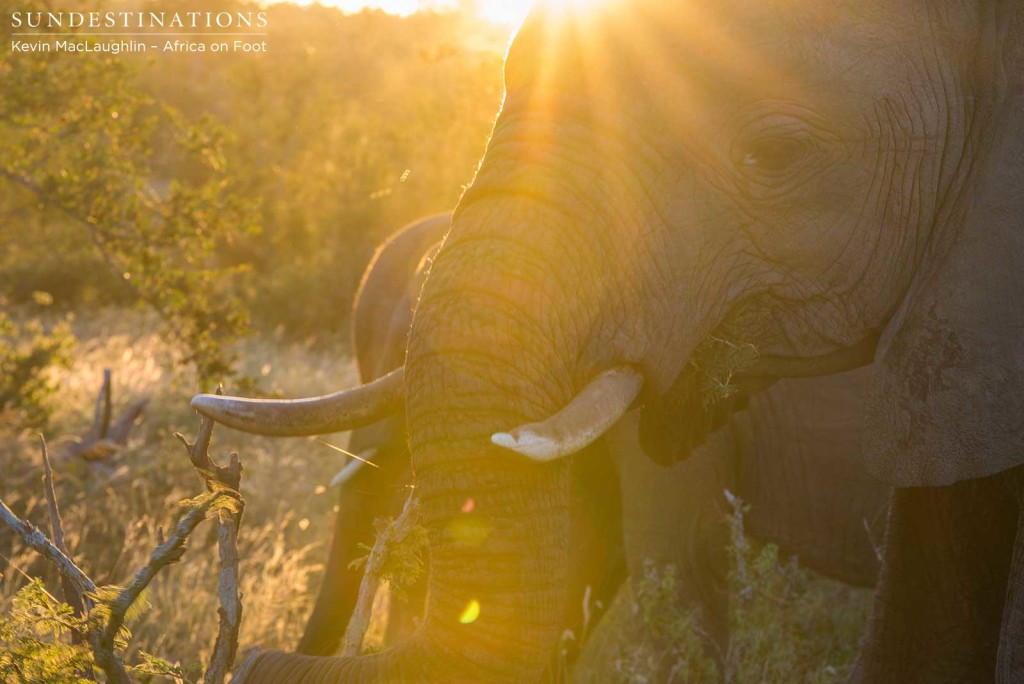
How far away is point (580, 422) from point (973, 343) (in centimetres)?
97

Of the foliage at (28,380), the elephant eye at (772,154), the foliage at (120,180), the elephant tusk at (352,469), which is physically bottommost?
the elephant tusk at (352,469)

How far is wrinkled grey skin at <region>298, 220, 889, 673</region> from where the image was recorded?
15.6 feet

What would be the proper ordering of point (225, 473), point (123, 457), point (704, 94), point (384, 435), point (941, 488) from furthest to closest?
point (123, 457) → point (384, 435) → point (941, 488) → point (704, 94) → point (225, 473)

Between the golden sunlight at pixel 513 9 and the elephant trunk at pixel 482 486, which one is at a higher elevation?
the golden sunlight at pixel 513 9

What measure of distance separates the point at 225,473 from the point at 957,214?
1.84 m

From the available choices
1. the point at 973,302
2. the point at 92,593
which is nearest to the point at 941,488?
the point at 973,302

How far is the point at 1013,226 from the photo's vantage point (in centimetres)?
269

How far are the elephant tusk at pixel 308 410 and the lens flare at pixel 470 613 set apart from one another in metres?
0.58

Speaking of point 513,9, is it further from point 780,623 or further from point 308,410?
point 780,623

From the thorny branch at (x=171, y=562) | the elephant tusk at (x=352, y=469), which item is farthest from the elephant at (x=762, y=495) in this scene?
the thorny branch at (x=171, y=562)

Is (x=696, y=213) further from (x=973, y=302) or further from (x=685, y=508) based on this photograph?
(x=685, y=508)

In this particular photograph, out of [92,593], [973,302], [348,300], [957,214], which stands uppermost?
[348,300]

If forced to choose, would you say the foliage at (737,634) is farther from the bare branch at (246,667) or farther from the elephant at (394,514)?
the bare branch at (246,667)

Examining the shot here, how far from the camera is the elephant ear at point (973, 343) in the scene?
8.78 feet
